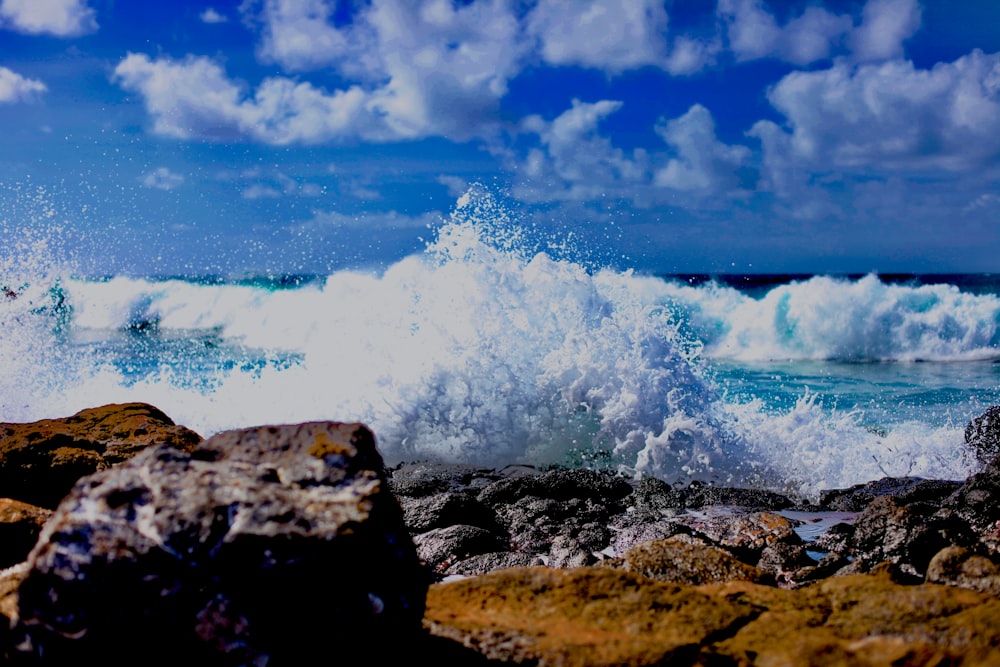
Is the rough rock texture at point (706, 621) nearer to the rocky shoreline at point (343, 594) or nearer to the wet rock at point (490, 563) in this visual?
the rocky shoreline at point (343, 594)

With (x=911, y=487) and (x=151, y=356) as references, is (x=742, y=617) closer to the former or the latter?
(x=911, y=487)

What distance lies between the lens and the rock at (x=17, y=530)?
3.99 m

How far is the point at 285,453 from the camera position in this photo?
2.73 metres

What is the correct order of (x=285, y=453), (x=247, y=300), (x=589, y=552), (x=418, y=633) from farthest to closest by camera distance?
1. (x=247, y=300)
2. (x=589, y=552)
3. (x=285, y=453)
4. (x=418, y=633)

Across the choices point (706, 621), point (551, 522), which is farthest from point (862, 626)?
point (551, 522)

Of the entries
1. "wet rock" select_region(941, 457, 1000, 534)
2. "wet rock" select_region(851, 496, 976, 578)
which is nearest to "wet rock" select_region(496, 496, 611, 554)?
"wet rock" select_region(851, 496, 976, 578)

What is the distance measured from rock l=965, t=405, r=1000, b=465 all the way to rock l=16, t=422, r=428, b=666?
7971mm

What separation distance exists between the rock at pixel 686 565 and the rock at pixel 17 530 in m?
2.77

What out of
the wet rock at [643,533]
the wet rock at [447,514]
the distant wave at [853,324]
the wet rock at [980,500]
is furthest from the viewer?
the distant wave at [853,324]

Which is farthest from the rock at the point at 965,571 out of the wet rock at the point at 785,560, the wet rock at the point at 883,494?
the wet rock at the point at 883,494

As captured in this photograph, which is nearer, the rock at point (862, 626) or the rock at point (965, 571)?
the rock at point (862, 626)

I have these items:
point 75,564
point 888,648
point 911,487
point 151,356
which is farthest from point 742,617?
point 151,356

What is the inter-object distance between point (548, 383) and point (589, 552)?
4.93 m

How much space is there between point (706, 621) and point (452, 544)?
326 cm
